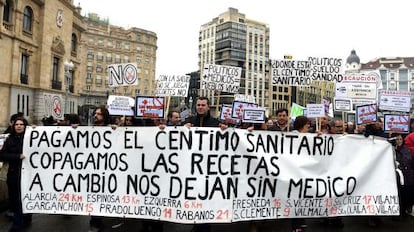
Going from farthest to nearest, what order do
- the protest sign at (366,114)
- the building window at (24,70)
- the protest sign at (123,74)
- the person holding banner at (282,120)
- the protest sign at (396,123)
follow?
1. the building window at (24,70)
2. the protest sign at (123,74)
3. the protest sign at (366,114)
4. the protest sign at (396,123)
5. the person holding banner at (282,120)

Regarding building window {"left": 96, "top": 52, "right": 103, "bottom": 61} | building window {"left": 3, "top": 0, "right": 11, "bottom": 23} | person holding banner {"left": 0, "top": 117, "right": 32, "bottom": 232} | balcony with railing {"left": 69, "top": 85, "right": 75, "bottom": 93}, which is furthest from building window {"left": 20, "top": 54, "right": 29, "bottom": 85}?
building window {"left": 96, "top": 52, "right": 103, "bottom": 61}

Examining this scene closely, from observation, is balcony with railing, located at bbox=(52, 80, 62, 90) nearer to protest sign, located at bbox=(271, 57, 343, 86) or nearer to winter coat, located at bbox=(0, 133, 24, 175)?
protest sign, located at bbox=(271, 57, 343, 86)

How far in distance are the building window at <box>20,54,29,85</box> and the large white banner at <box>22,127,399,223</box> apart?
3092 centimetres

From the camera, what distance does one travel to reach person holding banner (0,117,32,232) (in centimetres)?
518

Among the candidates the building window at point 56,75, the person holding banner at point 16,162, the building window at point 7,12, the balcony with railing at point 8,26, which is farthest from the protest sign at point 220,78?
the building window at point 56,75

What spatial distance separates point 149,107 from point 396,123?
5.03m

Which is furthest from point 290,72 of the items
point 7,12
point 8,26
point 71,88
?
point 71,88

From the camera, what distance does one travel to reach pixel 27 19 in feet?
111

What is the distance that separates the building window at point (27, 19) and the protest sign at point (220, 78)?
28563 millimetres

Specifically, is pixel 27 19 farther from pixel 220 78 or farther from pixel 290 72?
pixel 290 72

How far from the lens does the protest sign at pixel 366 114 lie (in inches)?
300

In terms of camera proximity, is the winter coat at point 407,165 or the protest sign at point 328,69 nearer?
the winter coat at point 407,165

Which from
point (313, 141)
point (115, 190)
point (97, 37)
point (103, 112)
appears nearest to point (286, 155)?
point (313, 141)

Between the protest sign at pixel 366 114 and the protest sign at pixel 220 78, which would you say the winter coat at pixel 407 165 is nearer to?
the protest sign at pixel 366 114
